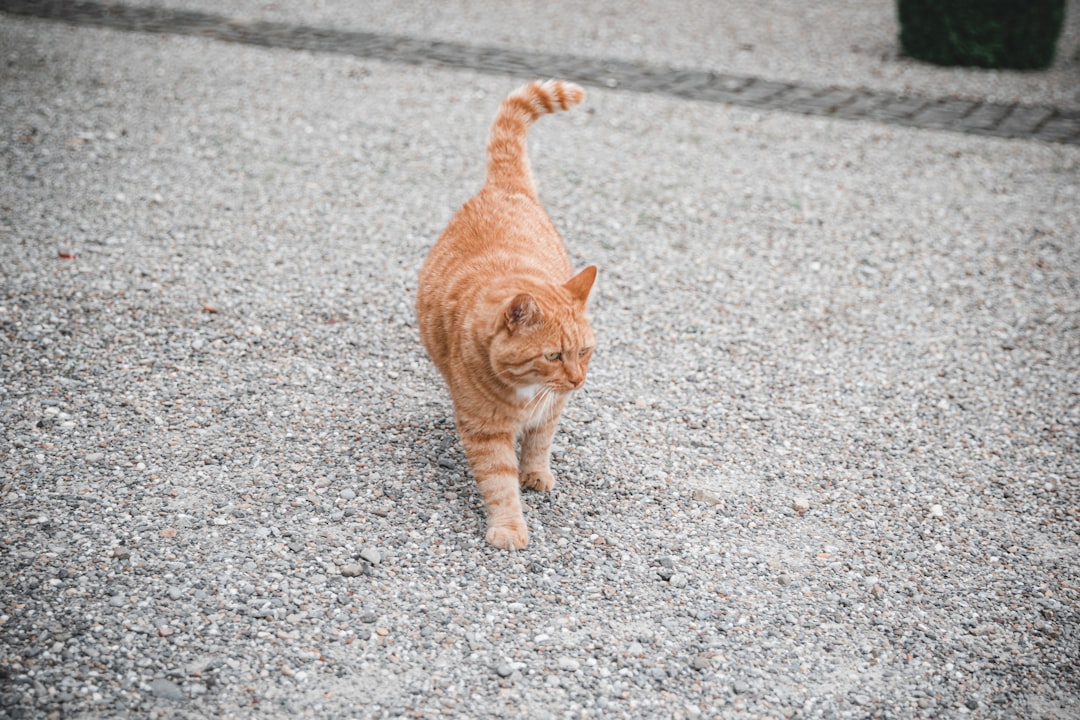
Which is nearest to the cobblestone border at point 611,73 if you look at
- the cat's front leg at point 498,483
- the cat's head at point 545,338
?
the cat's head at point 545,338

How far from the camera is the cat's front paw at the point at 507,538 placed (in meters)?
3.36

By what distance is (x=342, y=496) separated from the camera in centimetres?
356

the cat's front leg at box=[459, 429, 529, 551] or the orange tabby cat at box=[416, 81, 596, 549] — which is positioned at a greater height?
the orange tabby cat at box=[416, 81, 596, 549]

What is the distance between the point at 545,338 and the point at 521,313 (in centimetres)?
15

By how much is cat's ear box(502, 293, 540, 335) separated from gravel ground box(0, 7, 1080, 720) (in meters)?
0.90

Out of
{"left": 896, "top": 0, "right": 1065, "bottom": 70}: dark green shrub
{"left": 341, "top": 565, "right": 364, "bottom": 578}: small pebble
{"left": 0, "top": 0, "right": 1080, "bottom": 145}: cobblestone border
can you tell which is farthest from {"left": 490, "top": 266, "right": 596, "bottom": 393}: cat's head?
{"left": 896, "top": 0, "right": 1065, "bottom": 70}: dark green shrub

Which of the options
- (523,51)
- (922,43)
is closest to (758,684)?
(523,51)

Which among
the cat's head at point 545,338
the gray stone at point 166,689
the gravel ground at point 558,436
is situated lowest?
the gravel ground at point 558,436

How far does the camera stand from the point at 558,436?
413 centimetres

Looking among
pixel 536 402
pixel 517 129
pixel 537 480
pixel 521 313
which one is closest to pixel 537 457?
pixel 537 480

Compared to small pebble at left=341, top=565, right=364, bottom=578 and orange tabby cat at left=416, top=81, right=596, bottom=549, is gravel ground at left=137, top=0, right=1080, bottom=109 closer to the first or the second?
orange tabby cat at left=416, top=81, right=596, bottom=549

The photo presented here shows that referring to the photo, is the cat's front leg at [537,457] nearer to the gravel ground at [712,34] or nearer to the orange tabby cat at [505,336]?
the orange tabby cat at [505,336]

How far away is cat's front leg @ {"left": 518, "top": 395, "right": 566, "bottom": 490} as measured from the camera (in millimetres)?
3580

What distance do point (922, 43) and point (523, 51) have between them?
13.4ft
